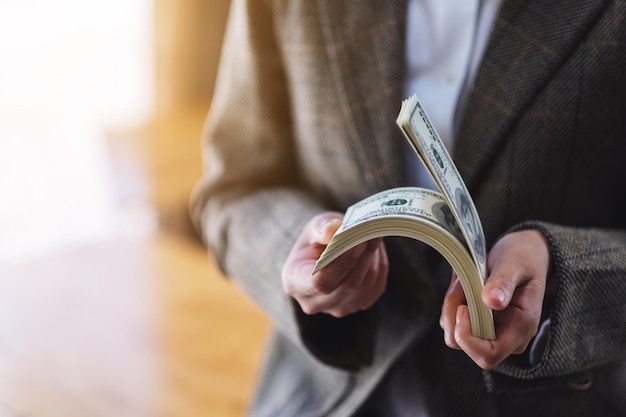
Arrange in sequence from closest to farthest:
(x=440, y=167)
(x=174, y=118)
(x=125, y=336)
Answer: (x=440, y=167), (x=125, y=336), (x=174, y=118)

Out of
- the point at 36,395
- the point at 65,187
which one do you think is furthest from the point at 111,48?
the point at 36,395

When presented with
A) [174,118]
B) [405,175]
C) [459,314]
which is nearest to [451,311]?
[459,314]

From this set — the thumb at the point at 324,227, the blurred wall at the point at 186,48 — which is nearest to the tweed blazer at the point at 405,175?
the thumb at the point at 324,227

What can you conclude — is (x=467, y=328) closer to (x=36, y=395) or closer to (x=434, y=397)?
(x=434, y=397)

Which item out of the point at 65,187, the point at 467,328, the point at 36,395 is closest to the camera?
the point at 467,328

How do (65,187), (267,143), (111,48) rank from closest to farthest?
(267,143) → (65,187) → (111,48)

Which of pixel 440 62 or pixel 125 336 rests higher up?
pixel 440 62

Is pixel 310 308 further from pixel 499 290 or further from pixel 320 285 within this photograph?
pixel 499 290

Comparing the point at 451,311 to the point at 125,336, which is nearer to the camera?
the point at 451,311

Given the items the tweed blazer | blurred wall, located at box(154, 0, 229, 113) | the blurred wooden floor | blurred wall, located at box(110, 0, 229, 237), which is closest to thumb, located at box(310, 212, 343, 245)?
the tweed blazer

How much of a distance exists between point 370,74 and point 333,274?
0.26 meters

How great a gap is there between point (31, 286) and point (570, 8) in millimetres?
1189

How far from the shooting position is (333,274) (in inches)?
27.7

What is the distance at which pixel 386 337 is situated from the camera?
0.88 meters
